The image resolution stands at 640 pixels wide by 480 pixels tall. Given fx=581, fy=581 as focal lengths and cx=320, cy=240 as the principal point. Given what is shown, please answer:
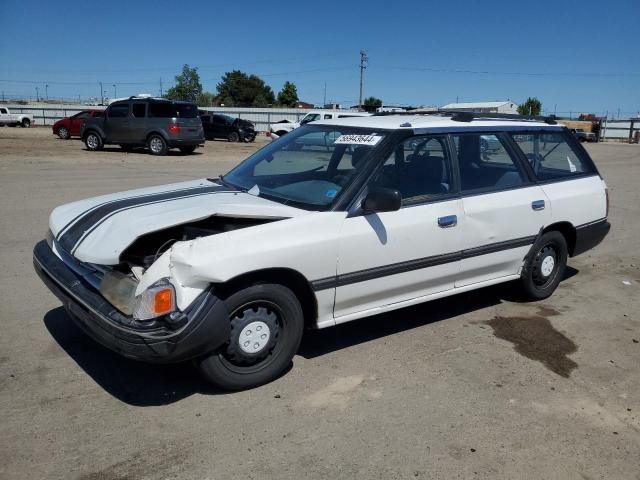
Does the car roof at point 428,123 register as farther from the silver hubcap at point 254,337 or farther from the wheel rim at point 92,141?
the wheel rim at point 92,141

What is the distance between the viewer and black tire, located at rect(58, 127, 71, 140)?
26.7 m

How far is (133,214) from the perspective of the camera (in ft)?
12.1

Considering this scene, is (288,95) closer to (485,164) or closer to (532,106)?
(532,106)

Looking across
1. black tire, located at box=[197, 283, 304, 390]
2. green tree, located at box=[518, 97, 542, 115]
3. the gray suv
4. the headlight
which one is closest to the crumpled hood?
the headlight

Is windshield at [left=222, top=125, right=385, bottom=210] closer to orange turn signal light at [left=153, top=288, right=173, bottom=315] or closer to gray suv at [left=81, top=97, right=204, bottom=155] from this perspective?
orange turn signal light at [left=153, top=288, right=173, bottom=315]

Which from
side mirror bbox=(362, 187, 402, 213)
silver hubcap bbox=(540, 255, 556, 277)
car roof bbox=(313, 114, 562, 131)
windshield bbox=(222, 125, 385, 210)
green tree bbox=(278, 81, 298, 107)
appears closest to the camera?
side mirror bbox=(362, 187, 402, 213)

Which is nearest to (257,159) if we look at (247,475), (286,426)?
(286,426)

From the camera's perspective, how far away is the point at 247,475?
275cm

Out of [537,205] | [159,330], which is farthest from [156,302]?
[537,205]

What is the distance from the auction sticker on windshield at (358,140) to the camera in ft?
13.6

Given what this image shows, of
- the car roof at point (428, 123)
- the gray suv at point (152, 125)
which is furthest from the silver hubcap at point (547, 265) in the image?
the gray suv at point (152, 125)

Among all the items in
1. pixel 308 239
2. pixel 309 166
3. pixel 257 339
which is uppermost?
pixel 309 166

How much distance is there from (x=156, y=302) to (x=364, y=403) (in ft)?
4.45

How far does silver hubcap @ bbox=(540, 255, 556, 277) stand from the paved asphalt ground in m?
0.31
